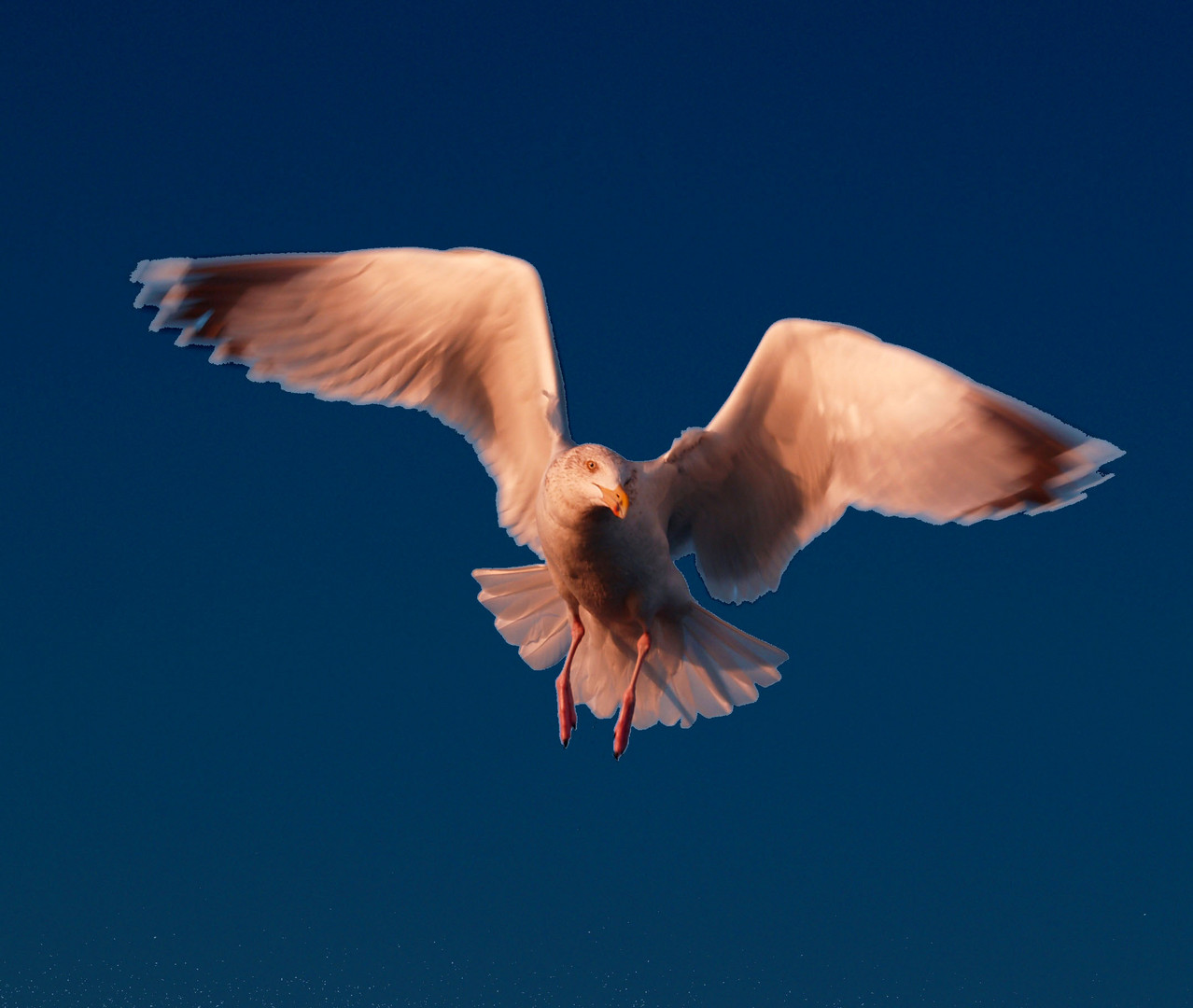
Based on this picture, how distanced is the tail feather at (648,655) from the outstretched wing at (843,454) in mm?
342

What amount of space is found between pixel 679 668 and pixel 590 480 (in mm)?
1666

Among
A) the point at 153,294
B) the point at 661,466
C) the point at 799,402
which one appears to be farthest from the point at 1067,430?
the point at 153,294

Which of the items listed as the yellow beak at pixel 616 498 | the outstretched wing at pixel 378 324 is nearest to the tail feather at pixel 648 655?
the outstretched wing at pixel 378 324

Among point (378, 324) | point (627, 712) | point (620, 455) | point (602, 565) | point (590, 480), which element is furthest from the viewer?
point (378, 324)

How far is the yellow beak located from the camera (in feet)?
19.8

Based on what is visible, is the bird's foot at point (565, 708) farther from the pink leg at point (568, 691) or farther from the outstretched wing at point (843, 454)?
the outstretched wing at point (843, 454)

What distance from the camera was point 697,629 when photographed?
728cm

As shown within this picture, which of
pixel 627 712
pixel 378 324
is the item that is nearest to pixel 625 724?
pixel 627 712

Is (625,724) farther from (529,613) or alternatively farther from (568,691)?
(529,613)

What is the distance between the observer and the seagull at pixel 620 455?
20.4 ft

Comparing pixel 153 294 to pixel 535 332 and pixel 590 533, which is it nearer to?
pixel 535 332

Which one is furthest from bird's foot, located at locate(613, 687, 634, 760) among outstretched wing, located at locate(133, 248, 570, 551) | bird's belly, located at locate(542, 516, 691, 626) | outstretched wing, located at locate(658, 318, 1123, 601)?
outstretched wing, located at locate(133, 248, 570, 551)

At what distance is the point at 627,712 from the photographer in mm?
6926

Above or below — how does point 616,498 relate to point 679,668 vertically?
above
